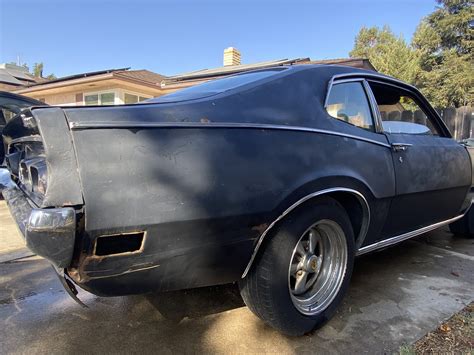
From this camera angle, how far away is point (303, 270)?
2.42m

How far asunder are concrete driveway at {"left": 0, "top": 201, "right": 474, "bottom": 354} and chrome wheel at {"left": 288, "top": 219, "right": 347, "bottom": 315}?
191mm

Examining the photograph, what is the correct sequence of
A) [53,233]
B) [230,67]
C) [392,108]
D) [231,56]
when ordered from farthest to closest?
1. [231,56]
2. [230,67]
3. [392,108]
4. [53,233]

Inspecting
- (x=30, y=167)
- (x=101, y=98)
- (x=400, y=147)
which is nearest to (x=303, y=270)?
(x=400, y=147)

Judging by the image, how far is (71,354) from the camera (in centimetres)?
213

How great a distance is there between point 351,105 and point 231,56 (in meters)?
14.8

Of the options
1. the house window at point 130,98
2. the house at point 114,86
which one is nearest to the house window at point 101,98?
the house at point 114,86

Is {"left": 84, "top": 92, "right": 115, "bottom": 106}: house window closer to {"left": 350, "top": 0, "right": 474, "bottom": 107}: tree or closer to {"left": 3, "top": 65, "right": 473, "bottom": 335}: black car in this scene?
{"left": 3, "top": 65, "right": 473, "bottom": 335}: black car

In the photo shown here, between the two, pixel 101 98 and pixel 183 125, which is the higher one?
pixel 101 98

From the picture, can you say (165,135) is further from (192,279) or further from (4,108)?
(4,108)

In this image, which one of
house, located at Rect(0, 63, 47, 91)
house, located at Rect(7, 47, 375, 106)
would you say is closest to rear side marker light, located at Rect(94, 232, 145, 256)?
house, located at Rect(7, 47, 375, 106)

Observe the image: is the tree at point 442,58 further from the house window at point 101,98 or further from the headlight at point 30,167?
the headlight at point 30,167

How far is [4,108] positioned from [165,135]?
5.11m

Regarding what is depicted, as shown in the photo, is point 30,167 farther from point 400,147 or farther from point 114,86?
point 114,86

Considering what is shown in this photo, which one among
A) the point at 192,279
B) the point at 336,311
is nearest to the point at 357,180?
the point at 336,311
